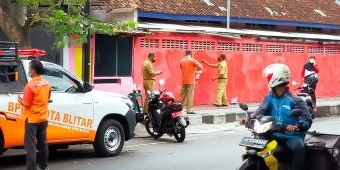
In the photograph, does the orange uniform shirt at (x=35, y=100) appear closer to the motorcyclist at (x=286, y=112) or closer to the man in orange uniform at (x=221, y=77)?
the motorcyclist at (x=286, y=112)

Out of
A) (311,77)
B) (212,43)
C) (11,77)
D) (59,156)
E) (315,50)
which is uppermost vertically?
(212,43)

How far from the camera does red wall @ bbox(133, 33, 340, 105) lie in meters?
18.3

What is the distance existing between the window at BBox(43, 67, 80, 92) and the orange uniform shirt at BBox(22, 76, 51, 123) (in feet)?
4.64

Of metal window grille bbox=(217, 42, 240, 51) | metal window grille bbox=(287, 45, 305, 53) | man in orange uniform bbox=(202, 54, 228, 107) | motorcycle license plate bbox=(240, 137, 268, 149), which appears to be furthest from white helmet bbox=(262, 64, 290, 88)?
metal window grille bbox=(287, 45, 305, 53)

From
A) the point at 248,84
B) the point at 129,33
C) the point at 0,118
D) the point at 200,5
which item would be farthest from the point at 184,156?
the point at 200,5

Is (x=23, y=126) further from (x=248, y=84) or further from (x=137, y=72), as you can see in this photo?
(x=248, y=84)

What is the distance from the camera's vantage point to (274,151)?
6289 millimetres

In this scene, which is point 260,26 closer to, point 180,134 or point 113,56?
point 113,56

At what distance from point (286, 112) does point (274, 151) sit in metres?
0.51

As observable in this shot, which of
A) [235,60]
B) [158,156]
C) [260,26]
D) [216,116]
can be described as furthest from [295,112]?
[260,26]

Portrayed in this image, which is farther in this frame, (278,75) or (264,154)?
(278,75)

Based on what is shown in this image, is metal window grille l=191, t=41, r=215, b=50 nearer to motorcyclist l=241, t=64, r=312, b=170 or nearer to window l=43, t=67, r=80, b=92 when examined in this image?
window l=43, t=67, r=80, b=92

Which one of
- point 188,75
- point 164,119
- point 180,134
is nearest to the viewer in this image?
point 180,134

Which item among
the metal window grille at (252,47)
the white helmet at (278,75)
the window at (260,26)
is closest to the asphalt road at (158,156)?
the white helmet at (278,75)
